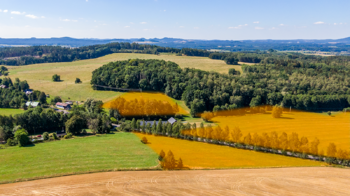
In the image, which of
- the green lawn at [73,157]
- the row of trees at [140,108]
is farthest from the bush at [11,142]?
the row of trees at [140,108]

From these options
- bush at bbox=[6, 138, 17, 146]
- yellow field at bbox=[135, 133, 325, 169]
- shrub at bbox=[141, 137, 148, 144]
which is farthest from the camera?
shrub at bbox=[141, 137, 148, 144]

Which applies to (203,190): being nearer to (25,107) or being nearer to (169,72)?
(169,72)

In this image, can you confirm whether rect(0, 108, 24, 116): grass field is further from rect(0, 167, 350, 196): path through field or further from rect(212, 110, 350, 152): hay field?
rect(212, 110, 350, 152): hay field

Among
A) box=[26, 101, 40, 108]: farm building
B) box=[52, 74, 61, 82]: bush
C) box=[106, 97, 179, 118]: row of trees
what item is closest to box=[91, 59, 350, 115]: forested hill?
box=[106, 97, 179, 118]: row of trees

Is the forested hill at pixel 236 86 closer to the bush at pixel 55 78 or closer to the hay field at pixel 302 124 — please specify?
the hay field at pixel 302 124

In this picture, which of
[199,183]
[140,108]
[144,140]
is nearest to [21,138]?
[144,140]

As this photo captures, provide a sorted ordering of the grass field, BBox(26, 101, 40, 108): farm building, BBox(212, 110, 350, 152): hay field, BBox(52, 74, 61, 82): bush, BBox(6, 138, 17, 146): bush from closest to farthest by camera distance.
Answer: BBox(6, 138, 17, 146): bush, BBox(212, 110, 350, 152): hay field, the grass field, BBox(26, 101, 40, 108): farm building, BBox(52, 74, 61, 82): bush
